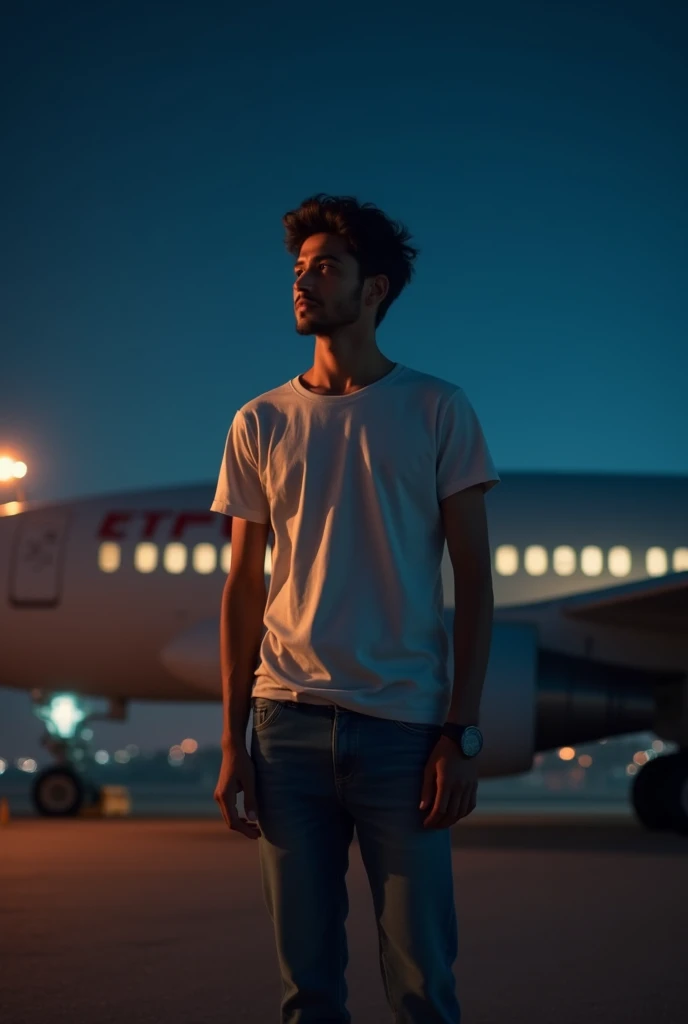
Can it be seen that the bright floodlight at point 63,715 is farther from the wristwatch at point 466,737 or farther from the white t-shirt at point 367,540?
the wristwatch at point 466,737

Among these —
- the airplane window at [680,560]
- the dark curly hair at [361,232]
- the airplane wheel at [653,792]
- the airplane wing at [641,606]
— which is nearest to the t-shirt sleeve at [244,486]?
the dark curly hair at [361,232]

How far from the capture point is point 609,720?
41.5ft

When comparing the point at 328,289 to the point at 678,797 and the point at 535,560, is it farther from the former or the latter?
the point at 535,560

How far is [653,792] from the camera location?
13.7 m

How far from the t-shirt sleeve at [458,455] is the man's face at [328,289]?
1.08 feet

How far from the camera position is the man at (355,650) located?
268 cm

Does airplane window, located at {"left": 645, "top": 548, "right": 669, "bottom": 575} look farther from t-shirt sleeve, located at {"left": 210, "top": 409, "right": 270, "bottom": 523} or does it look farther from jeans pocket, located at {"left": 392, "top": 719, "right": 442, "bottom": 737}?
jeans pocket, located at {"left": 392, "top": 719, "right": 442, "bottom": 737}

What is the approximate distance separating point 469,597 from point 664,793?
444 inches

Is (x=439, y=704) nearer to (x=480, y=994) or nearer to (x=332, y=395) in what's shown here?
(x=332, y=395)

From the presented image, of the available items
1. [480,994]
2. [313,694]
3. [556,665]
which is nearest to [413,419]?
[313,694]

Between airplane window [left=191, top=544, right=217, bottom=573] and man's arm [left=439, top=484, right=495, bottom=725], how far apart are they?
1232 cm

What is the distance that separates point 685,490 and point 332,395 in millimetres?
13057

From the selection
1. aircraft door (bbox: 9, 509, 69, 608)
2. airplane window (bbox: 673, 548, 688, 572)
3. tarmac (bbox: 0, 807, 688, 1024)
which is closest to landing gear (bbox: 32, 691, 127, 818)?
aircraft door (bbox: 9, 509, 69, 608)

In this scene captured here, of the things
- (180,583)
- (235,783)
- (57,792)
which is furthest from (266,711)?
(57,792)
